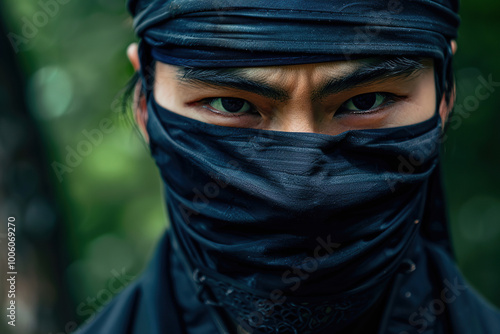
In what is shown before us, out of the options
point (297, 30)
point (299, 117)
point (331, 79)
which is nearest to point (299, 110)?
point (299, 117)

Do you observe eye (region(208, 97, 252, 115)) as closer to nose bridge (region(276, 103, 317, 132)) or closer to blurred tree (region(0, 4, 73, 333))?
nose bridge (region(276, 103, 317, 132))

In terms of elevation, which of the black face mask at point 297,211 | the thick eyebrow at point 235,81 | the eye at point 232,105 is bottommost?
the black face mask at point 297,211

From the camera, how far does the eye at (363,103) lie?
1531 mm

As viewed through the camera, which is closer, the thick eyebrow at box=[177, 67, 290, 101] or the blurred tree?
the thick eyebrow at box=[177, 67, 290, 101]

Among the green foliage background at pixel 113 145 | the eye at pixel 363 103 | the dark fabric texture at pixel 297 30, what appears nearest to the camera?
the dark fabric texture at pixel 297 30

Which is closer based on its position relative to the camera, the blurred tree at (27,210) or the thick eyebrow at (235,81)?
the thick eyebrow at (235,81)

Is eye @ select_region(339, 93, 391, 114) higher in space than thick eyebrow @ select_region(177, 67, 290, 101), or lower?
lower

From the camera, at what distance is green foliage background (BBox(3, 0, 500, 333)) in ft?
10.8

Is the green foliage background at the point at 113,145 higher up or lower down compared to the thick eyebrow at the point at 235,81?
lower down

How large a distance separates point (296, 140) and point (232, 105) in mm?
256

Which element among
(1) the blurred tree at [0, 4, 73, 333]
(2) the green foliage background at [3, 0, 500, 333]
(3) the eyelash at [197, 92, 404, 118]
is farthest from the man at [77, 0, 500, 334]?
(1) the blurred tree at [0, 4, 73, 333]

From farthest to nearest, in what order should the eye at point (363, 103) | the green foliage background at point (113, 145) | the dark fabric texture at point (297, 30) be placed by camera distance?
1. the green foliage background at point (113, 145)
2. the eye at point (363, 103)
3. the dark fabric texture at point (297, 30)

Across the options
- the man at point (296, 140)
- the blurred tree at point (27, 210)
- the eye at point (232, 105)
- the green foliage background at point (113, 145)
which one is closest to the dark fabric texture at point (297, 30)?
the man at point (296, 140)

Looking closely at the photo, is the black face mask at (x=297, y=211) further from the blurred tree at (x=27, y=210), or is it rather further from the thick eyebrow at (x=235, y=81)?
the blurred tree at (x=27, y=210)
